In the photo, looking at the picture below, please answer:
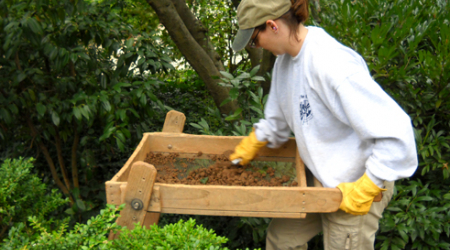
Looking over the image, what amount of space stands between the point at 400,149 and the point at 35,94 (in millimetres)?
2485

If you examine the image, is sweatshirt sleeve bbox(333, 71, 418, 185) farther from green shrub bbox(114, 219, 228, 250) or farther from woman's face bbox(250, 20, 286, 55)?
green shrub bbox(114, 219, 228, 250)

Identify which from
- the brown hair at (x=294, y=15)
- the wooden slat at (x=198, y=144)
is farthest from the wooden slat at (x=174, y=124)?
the brown hair at (x=294, y=15)

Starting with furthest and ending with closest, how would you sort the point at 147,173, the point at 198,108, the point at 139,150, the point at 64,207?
the point at 198,108, the point at 64,207, the point at 139,150, the point at 147,173

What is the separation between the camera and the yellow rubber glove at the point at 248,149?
2.19 metres

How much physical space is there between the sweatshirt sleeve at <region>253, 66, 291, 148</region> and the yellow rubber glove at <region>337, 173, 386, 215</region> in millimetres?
572

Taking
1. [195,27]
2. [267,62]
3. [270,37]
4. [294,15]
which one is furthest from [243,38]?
[195,27]

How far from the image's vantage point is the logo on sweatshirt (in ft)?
5.77

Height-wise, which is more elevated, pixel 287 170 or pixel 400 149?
pixel 400 149

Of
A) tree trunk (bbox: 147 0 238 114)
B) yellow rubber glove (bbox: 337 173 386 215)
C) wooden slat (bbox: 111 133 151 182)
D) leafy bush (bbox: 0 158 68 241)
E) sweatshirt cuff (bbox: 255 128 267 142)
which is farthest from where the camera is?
tree trunk (bbox: 147 0 238 114)

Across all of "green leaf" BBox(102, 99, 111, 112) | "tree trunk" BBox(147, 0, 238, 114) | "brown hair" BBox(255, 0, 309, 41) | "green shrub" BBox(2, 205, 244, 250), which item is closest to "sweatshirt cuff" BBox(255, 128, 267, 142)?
"brown hair" BBox(255, 0, 309, 41)

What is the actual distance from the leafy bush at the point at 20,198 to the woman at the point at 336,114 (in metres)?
1.42

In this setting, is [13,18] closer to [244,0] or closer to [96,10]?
[96,10]

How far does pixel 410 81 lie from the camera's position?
2.43m

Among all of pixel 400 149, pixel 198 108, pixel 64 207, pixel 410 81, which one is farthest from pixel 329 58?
pixel 198 108
